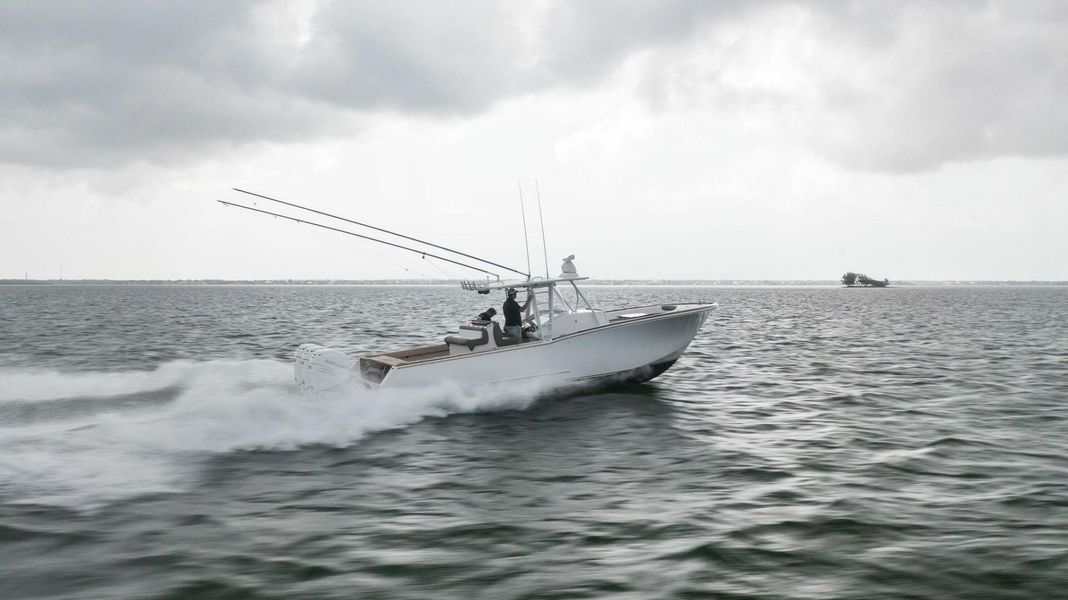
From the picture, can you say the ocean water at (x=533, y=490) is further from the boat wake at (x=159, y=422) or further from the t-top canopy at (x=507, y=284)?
the t-top canopy at (x=507, y=284)

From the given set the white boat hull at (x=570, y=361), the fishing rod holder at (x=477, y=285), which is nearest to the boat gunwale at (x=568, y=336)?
the white boat hull at (x=570, y=361)

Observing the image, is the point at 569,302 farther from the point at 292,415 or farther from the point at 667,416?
the point at 292,415

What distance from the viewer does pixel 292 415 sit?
11625 millimetres

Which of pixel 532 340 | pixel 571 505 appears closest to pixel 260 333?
pixel 532 340

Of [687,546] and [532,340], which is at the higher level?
[532,340]

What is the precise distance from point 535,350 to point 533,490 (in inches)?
212

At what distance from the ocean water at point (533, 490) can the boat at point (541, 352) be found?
421mm

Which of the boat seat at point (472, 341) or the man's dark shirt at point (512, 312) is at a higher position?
the man's dark shirt at point (512, 312)

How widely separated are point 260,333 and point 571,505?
28727 mm

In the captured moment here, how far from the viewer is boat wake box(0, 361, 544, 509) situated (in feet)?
26.5

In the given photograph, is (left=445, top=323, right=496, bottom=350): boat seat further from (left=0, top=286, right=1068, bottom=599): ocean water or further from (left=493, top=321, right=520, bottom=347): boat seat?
(left=0, top=286, right=1068, bottom=599): ocean water

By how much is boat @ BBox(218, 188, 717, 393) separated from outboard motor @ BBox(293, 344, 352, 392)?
0.02m

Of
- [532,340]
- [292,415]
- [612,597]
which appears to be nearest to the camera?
[612,597]

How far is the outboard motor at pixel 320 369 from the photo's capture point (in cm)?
1266
